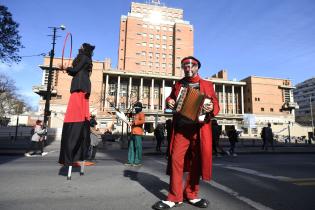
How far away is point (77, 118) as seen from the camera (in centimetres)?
450

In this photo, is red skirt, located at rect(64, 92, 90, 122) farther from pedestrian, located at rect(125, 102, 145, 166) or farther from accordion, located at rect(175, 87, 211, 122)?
pedestrian, located at rect(125, 102, 145, 166)

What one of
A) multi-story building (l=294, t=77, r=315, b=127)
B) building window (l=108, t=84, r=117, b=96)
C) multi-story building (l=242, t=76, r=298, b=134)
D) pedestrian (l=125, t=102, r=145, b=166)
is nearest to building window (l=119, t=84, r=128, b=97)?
building window (l=108, t=84, r=117, b=96)

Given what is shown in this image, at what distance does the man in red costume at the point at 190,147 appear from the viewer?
3115 mm

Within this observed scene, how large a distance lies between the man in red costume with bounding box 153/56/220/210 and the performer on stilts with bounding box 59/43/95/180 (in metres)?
1.91

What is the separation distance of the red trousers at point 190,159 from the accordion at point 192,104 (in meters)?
0.26

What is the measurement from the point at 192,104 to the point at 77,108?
2320 millimetres

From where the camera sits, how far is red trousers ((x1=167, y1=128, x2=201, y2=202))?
3.15 m

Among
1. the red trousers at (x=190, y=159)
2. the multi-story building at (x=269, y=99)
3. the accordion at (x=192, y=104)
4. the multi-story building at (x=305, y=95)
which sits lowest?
the red trousers at (x=190, y=159)

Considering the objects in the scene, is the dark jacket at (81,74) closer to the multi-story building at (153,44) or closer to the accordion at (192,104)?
the accordion at (192,104)

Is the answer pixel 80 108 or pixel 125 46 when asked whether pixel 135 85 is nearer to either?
pixel 125 46

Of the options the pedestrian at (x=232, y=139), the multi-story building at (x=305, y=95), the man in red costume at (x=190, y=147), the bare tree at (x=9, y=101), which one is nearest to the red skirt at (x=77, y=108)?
the man in red costume at (x=190, y=147)

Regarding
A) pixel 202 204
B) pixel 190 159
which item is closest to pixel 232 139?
pixel 190 159

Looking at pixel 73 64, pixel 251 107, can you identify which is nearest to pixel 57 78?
pixel 251 107

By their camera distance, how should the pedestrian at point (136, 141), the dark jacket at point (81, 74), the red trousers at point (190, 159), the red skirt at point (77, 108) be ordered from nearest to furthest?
the red trousers at point (190, 159), the red skirt at point (77, 108), the dark jacket at point (81, 74), the pedestrian at point (136, 141)
